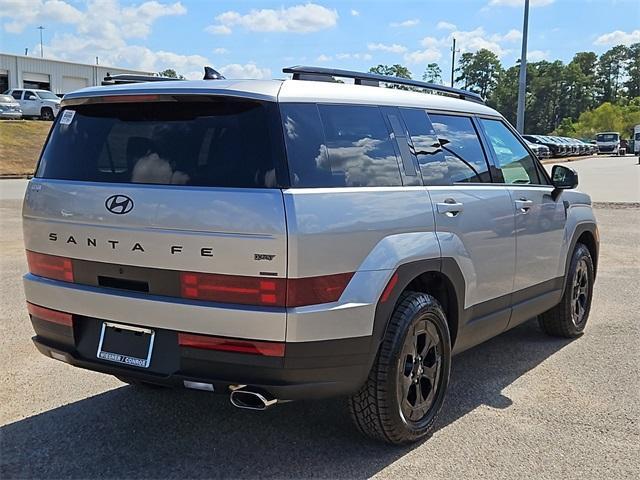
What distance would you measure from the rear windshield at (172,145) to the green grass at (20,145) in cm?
2269

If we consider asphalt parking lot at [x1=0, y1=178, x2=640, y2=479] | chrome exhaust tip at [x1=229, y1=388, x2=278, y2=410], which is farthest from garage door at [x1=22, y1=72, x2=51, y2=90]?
chrome exhaust tip at [x1=229, y1=388, x2=278, y2=410]

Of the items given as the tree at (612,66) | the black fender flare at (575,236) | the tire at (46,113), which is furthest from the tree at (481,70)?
the black fender flare at (575,236)

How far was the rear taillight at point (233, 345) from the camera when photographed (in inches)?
122

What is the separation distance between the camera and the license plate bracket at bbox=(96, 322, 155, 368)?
3320 millimetres

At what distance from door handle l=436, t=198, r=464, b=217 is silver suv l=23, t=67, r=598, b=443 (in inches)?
0.6

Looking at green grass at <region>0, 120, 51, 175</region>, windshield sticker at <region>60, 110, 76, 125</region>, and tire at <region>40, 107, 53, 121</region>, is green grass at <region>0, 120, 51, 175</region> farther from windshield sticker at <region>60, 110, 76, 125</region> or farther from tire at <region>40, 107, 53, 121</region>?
windshield sticker at <region>60, 110, 76, 125</region>

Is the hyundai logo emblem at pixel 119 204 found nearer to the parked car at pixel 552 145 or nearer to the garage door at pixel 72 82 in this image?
the parked car at pixel 552 145

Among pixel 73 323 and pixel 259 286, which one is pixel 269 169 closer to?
pixel 259 286

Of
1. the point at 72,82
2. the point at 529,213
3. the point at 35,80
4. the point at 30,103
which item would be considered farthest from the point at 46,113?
the point at 529,213

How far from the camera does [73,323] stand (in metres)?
3.53

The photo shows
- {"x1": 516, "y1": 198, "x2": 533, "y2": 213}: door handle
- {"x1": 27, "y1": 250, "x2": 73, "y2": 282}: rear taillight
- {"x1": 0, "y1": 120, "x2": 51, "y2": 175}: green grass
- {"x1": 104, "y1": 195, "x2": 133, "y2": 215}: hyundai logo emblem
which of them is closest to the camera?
{"x1": 104, "y1": 195, "x2": 133, "y2": 215}: hyundai logo emblem

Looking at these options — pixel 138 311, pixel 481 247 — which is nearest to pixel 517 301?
pixel 481 247

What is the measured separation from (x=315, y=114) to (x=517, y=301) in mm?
2276

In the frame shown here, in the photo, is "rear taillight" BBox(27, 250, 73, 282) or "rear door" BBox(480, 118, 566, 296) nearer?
"rear taillight" BBox(27, 250, 73, 282)
